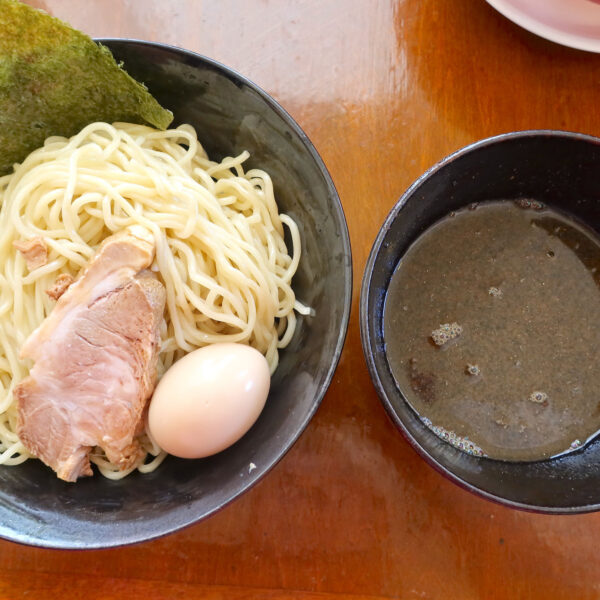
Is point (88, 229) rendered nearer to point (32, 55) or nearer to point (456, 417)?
point (32, 55)

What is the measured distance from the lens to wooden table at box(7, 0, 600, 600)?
1.18m

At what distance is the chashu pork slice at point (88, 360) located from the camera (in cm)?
106

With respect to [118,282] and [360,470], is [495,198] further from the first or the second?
[118,282]

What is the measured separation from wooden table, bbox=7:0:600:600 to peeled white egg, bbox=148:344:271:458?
0.22m

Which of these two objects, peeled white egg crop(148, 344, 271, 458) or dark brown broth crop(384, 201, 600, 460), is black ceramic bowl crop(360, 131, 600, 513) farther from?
peeled white egg crop(148, 344, 271, 458)

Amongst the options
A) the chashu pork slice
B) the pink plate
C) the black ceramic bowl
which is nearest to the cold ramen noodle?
the chashu pork slice

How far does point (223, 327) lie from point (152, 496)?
1.11ft

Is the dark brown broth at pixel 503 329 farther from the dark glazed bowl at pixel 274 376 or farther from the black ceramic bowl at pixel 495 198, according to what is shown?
the dark glazed bowl at pixel 274 376

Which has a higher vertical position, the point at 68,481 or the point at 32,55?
the point at 32,55

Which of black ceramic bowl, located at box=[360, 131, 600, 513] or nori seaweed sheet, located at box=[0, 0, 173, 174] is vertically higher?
nori seaweed sheet, located at box=[0, 0, 173, 174]

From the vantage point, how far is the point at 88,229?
1.14 m

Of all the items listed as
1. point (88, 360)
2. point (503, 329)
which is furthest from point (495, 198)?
point (88, 360)

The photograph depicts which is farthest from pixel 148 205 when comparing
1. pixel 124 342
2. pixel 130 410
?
pixel 130 410

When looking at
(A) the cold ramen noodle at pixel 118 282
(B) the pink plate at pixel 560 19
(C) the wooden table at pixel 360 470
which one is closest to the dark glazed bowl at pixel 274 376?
(A) the cold ramen noodle at pixel 118 282
